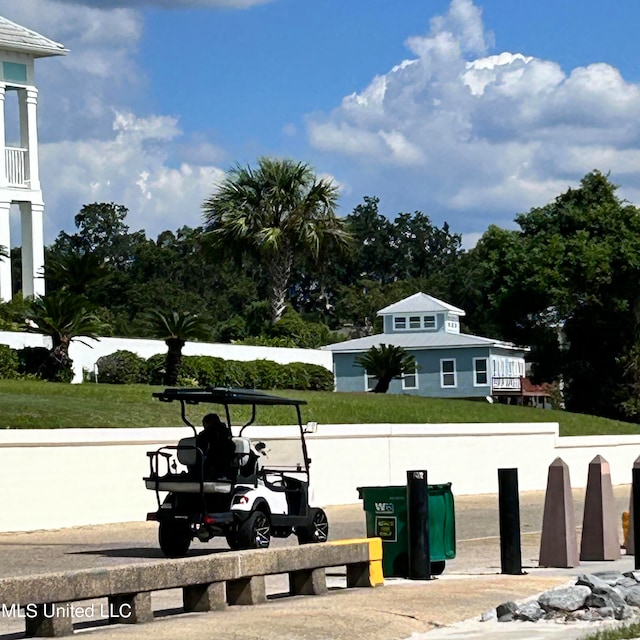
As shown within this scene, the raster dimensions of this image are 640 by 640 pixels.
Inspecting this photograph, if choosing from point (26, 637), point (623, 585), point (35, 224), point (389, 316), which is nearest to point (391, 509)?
point (623, 585)

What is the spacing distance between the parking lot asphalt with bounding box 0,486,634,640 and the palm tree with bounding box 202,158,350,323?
34780 millimetres

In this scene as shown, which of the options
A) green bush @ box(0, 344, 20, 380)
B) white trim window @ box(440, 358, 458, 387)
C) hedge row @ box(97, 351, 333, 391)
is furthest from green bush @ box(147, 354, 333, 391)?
white trim window @ box(440, 358, 458, 387)

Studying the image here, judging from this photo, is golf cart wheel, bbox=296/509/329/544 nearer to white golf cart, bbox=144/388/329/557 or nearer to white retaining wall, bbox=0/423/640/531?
white golf cart, bbox=144/388/329/557

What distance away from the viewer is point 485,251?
53281 mm

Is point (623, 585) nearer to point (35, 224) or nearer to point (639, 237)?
point (35, 224)

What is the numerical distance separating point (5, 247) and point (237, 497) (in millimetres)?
25840

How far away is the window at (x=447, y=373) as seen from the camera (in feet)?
230

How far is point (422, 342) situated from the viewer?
70438 mm

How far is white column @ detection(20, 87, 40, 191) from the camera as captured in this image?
139 feet

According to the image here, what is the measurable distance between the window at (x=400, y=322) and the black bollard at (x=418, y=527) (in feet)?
194

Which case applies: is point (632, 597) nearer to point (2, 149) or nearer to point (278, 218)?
point (2, 149)

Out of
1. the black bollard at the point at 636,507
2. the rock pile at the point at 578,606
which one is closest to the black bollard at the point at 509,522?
the black bollard at the point at 636,507

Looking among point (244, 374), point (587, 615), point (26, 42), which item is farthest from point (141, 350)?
point (587, 615)

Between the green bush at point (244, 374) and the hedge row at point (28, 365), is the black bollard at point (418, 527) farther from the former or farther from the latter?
the green bush at point (244, 374)
